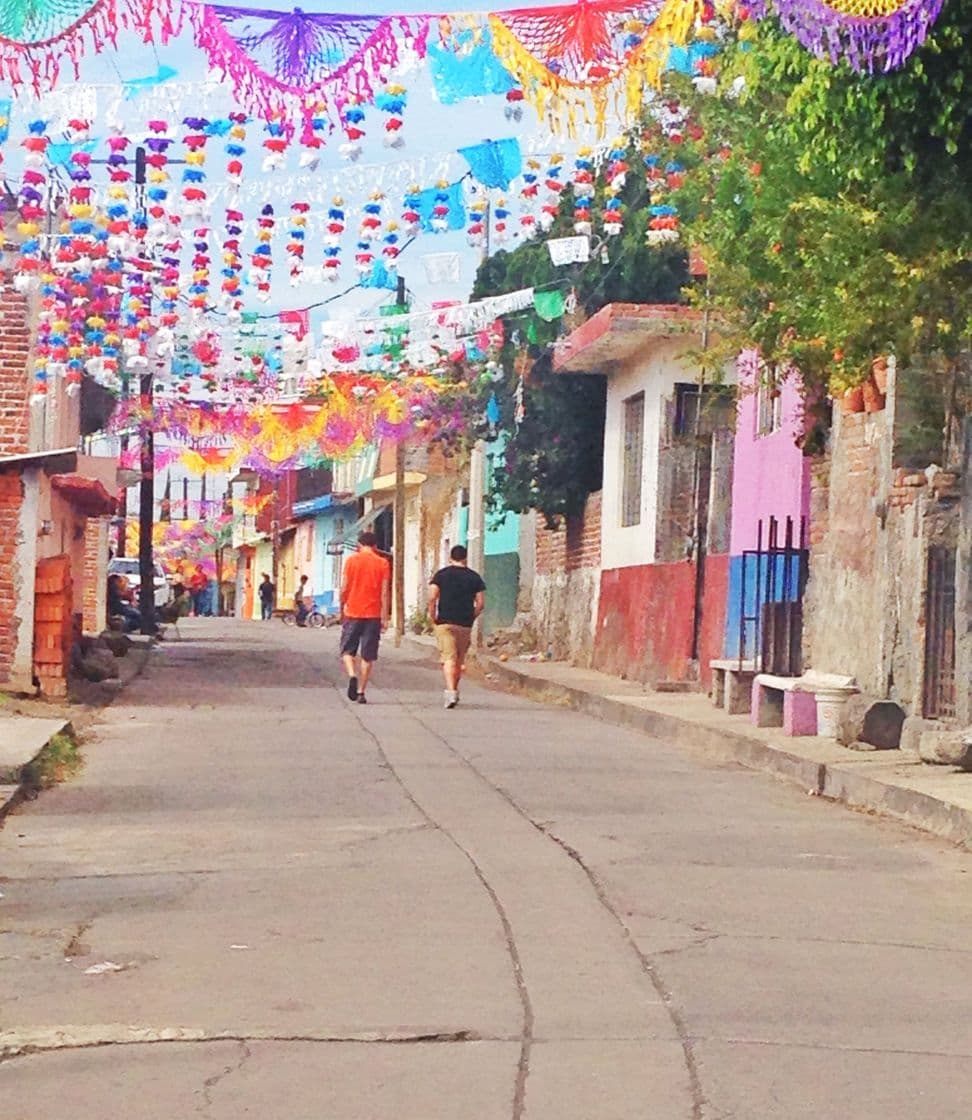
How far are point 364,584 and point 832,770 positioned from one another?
10707mm

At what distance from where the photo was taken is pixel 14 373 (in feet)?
85.4

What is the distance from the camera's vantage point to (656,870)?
10.9 m

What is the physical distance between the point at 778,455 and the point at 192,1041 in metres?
18.8

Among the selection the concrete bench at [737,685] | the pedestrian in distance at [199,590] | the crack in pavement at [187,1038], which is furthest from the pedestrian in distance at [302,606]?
the crack in pavement at [187,1038]

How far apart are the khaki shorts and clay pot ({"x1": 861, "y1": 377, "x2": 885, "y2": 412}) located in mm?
6837

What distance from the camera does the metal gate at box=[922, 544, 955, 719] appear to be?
17.7 metres

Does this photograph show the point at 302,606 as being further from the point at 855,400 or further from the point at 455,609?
the point at 855,400

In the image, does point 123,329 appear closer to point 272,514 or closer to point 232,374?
point 232,374

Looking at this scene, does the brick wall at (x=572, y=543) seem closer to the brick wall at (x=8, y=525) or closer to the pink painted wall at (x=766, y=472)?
the pink painted wall at (x=766, y=472)

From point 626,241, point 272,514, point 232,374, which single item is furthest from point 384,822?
point 272,514

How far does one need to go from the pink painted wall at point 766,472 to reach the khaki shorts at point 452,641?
12.3ft

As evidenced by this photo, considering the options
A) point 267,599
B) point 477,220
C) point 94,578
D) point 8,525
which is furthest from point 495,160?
point 267,599

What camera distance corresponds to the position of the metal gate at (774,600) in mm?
21719

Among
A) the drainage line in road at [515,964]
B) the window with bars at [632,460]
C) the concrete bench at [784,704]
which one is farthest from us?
the window with bars at [632,460]
